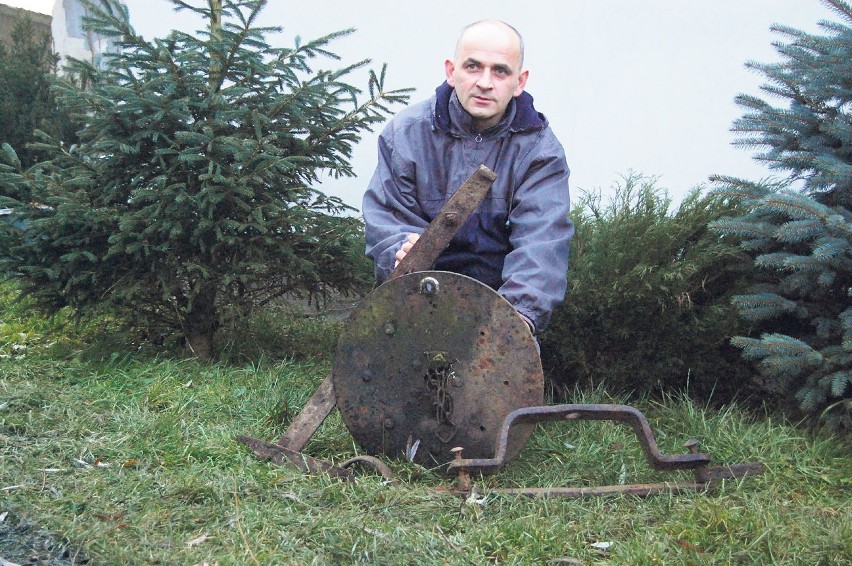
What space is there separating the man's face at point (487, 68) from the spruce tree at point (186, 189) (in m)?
1.47

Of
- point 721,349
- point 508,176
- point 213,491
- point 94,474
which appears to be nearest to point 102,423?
point 94,474

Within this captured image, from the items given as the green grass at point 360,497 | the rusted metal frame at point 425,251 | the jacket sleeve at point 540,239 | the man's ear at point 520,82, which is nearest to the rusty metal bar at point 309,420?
the rusted metal frame at point 425,251

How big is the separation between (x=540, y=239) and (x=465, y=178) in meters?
0.43

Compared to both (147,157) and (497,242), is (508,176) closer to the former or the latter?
(497,242)

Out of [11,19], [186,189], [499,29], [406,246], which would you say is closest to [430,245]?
[406,246]

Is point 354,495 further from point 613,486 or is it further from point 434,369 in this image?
point 613,486

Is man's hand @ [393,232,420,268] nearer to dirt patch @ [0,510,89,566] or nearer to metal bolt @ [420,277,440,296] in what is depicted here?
metal bolt @ [420,277,440,296]

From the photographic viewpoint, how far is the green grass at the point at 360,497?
279 cm

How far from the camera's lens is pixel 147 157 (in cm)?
525

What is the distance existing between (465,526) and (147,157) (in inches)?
126

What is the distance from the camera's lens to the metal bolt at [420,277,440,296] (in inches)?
137

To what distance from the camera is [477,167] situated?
389cm

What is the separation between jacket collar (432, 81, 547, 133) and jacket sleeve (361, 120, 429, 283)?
0.70 ft

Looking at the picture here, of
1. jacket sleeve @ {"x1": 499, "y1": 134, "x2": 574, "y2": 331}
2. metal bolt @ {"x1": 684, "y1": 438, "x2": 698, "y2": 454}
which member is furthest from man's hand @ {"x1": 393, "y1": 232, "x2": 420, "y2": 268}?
metal bolt @ {"x1": 684, "y1": 438, "x2": 698, "y2": 454}
